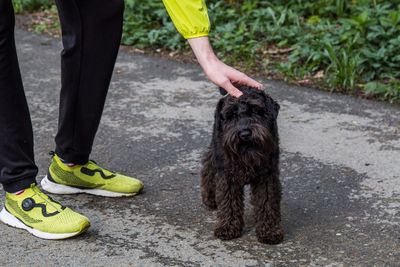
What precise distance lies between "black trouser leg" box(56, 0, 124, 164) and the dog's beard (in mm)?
943

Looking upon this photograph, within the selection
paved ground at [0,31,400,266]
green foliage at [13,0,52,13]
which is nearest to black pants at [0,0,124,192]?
paved ground at [0,31,400,266]

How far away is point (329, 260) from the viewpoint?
404 centimetres

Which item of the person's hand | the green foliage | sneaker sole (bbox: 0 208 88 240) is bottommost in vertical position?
the green foliage

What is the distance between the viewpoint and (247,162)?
405cm

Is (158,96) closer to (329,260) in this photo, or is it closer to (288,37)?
(288,37)

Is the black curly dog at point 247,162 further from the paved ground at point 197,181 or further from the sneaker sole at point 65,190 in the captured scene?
the sneaker sole at point 65,190

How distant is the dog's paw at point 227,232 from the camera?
167 inches

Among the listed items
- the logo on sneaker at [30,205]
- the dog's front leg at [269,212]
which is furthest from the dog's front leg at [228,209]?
the logo on sneaker at [30,205]

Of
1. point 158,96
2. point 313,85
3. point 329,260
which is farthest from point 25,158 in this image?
point 313,85

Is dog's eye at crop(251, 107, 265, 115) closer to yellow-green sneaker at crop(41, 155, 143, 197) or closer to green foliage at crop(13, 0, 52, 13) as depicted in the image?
yellow-green sneaker at crop(41, 155, 143, 197)

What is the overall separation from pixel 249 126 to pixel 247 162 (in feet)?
0.65

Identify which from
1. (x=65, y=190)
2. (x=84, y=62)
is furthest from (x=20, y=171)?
(x=84, y=62)

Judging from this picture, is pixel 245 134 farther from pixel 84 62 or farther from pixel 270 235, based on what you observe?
pixel 84 62

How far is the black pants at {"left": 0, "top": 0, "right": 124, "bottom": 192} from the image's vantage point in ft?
13.9
